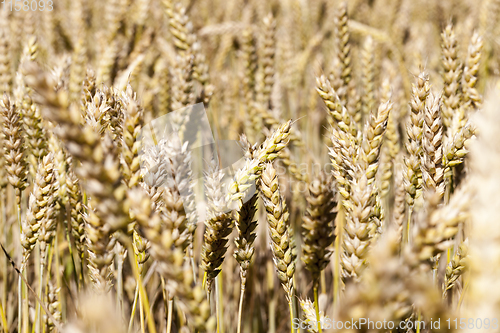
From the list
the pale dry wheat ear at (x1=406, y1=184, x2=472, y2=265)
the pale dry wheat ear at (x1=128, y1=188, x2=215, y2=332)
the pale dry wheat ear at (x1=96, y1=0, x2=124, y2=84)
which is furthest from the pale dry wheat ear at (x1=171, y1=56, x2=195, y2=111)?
the pale dry wheat ear at (x1=406, y1=184, x2=472, y2=265)

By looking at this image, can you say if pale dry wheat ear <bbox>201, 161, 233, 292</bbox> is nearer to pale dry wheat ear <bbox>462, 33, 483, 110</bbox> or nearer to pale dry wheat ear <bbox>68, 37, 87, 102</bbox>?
pale dry wheat ear <bbox>462, 33, 483, 110</bbox>

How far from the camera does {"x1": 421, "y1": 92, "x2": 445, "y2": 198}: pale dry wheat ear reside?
72 cm

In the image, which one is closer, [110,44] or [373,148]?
[373,148]

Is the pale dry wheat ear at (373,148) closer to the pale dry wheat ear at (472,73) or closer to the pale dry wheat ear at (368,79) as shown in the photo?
the pale dry wheat ear at (472,73)

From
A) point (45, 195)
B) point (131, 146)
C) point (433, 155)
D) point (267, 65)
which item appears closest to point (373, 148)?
point (433, 155)

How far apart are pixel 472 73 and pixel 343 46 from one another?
53 centimetres

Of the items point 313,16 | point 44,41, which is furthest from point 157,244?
point 313,16

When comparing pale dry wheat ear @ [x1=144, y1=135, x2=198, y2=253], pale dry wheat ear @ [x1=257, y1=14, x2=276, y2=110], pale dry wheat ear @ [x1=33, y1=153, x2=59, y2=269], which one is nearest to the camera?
pale dry wheat ear @ [x1=144, y1=135, x2=198, y2=253]

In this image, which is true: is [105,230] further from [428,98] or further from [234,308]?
[234,308]

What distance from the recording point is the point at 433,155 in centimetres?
73

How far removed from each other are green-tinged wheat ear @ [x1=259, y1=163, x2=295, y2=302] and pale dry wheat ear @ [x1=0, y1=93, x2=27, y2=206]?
0.58m

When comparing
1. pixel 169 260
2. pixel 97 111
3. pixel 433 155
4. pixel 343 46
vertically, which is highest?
pixel 343 46

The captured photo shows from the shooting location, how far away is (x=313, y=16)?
319 cm

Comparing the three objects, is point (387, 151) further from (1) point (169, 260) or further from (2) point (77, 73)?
(2) point (77, 73)
